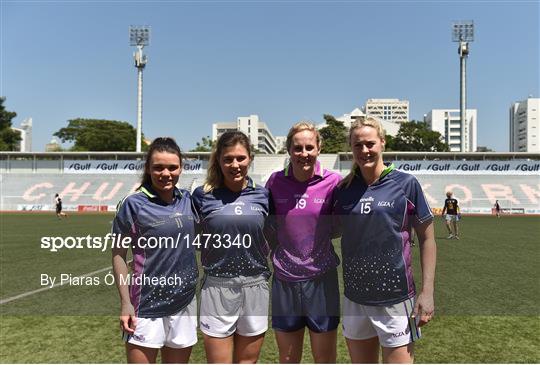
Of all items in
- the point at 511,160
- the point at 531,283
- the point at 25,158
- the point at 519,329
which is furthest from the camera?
the point at 25,158

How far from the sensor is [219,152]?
9.84 ft

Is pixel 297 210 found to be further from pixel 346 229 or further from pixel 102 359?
pixel 102 359

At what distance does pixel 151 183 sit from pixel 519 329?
15.7ft

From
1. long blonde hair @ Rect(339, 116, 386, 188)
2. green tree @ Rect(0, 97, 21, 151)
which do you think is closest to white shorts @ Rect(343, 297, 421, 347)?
long blonde hair @ Rect(339, 116, 386, 188)

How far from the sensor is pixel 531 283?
751cm

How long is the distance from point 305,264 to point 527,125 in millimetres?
156579

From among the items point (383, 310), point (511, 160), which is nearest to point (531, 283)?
Result: point (383, 310)

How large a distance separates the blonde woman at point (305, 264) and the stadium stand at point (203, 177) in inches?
1296

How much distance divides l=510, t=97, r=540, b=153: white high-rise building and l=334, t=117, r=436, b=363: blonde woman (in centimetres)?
14898

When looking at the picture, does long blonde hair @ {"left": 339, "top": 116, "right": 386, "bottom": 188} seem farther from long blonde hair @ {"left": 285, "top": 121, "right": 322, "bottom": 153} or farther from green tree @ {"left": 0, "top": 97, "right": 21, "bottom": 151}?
green tree @ {"left": 0, "top": 97, "right": 21, "bottom": 151}

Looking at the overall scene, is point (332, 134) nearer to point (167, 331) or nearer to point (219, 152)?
point (219, 152)

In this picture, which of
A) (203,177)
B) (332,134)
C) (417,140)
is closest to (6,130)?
(203,177)

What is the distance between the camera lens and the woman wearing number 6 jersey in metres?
2.93

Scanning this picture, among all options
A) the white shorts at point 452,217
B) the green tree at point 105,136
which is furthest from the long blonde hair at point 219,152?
the green tree at point 105,136
